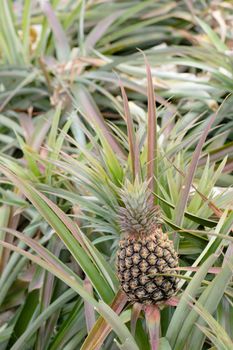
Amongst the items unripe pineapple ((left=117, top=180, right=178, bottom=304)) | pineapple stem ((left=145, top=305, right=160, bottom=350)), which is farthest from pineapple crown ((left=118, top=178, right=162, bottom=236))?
pineapple stem ((left=145, top=305, right=160, bottom=350))

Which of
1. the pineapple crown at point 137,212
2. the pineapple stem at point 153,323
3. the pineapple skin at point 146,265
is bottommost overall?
the pineapple stem at point 153,323

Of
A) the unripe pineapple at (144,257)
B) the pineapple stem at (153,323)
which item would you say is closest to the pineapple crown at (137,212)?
the unripe pineapple at (144,257)

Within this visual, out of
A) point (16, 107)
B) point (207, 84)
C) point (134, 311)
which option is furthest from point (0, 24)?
point (134, 311)

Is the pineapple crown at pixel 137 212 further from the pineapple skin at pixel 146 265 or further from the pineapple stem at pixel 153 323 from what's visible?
the pineapple stem at pixel 153 323

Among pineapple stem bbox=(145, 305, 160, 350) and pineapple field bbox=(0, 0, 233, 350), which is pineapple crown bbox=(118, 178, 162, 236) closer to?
pineapple field bbox=(0, 0, 233, 350)

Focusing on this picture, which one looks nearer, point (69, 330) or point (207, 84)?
point (69, 330)

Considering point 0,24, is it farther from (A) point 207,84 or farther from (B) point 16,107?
(A) point 207,84

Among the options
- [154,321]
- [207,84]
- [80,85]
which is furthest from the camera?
[80,85]
